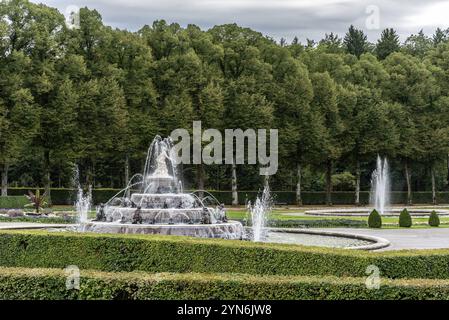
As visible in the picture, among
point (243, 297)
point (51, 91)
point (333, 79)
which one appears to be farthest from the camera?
point (333, 79)

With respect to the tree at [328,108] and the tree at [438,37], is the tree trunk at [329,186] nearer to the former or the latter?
the tree at [328,108]

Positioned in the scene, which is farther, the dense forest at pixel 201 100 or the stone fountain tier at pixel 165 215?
the dense forest at pixel 201 100

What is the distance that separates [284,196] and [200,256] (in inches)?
1927

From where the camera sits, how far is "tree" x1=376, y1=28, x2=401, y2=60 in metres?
87.2

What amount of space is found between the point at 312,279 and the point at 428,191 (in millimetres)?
64862

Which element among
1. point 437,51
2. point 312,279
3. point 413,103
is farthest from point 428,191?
point 312,279

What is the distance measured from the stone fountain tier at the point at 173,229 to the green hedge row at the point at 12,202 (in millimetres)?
22782

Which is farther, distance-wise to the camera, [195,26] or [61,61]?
[195,26]

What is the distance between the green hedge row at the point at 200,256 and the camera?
14.9 metres

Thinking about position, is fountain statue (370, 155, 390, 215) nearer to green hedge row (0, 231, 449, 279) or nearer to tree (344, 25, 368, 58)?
tree (344, 25, 368, 58)

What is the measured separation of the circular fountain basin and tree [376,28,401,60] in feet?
199

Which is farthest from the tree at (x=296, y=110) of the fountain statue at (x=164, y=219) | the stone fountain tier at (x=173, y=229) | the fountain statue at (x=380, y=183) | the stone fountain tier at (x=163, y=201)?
the stone fountain tier at (x=173, y=229)

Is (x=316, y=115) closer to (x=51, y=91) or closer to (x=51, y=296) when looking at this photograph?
(x=51, y=91)
